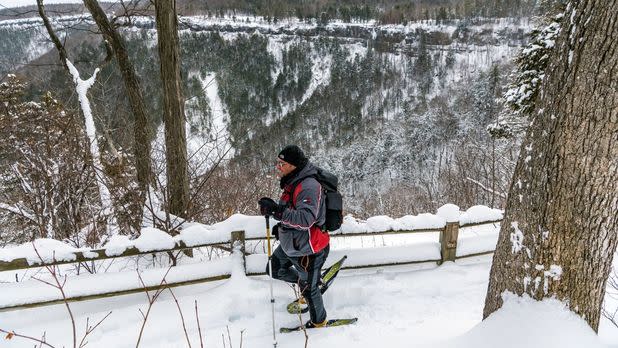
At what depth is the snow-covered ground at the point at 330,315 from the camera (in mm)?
3385

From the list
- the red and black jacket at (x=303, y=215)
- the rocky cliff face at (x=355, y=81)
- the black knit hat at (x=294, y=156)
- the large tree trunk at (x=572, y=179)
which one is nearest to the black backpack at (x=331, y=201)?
the red and black jacket at (x=303, y=215)

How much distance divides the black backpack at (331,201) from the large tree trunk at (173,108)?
8.44ft

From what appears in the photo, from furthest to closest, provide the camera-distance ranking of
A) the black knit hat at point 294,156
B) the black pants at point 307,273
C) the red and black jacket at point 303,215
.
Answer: the black pants at point 307,273 → the black knit hat at point 294,156 → the red and black jacket at point 303,215

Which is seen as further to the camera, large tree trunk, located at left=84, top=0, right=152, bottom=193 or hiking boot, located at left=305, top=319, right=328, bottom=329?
large tree trunk, located at left=84, top=0, right=152, bottom=193

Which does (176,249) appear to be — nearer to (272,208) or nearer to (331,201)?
(272,208)

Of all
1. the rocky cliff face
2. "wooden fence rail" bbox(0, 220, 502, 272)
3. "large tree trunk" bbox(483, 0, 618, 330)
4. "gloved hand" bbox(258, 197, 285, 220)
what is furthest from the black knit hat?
the rocky cliff face

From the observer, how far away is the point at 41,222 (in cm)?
616

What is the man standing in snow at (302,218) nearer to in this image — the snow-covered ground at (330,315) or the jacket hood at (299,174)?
the jacket hood at (299,174)

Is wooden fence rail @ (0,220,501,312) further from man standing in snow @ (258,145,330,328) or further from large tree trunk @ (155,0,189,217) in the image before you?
large tree trunk @ (155,0,189,217)

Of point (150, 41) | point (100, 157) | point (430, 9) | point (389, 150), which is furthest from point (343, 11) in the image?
point (100, 157)

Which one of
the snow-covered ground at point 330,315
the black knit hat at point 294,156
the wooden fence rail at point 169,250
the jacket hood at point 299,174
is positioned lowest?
the snow-covered ground at point 330,315

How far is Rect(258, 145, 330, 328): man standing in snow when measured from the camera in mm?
3078

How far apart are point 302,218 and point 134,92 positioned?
15.1ft

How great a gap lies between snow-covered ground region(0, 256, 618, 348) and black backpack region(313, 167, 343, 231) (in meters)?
1.15
